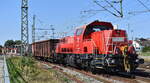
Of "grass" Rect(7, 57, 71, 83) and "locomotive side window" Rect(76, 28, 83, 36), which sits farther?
"locomotive side window" Rect(76, 28, 83, 36)

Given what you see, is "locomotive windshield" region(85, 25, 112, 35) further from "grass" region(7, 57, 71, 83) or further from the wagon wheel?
the wagon wheel

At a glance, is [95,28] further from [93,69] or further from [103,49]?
[93,69]

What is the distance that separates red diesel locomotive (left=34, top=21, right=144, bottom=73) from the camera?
1588 cm

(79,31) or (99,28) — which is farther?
(79,31)

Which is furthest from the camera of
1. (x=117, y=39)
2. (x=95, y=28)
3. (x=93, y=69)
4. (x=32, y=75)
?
(x=95, y=28)

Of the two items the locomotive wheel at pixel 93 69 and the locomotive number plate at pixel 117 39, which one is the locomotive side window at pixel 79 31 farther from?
the locomotive number plate at pixel 117 39

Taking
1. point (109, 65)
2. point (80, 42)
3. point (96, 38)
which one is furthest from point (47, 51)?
point (109, 65)

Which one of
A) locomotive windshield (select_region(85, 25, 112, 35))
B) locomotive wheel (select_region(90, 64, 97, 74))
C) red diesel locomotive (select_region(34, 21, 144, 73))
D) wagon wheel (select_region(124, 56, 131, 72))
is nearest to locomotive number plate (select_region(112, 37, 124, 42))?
red diesel locomotive (select_region(34, 21, 144, 73))

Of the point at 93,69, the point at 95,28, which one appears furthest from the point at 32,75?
the point at 95,28

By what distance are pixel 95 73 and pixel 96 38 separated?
2.26 metres

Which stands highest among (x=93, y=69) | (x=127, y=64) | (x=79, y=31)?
(x=79, y=31)

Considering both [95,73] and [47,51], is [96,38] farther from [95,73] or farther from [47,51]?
[47,51]

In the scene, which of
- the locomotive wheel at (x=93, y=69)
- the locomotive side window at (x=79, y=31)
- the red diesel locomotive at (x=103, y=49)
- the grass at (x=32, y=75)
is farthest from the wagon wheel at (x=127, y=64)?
the locomotive side window at (x=79, y=31)

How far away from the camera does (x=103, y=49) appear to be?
665 inches
